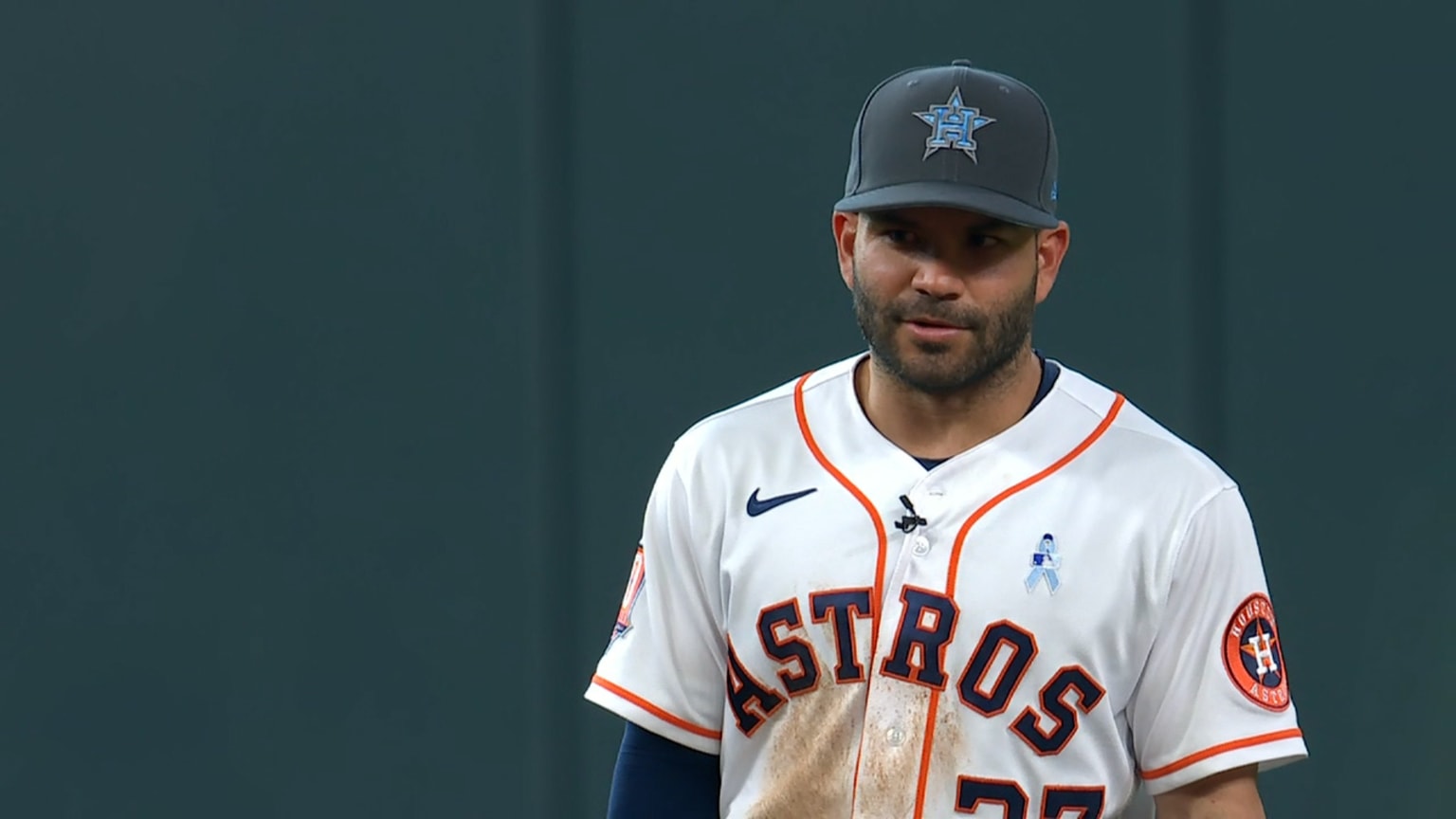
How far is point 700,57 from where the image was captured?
3314 mm

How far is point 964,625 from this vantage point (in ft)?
6.82

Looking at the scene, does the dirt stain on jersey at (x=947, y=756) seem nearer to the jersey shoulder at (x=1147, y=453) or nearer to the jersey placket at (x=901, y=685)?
the jersey placket at (x=901, y=685)

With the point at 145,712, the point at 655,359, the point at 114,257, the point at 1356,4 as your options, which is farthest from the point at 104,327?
the point at 1356,4

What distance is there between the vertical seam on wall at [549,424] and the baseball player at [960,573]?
112cm

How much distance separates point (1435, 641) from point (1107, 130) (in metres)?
0.96

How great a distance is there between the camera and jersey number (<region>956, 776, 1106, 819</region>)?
2066 millimetres

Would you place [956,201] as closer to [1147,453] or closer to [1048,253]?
[1048,253]

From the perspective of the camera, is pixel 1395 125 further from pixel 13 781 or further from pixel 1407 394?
pixel 13 781

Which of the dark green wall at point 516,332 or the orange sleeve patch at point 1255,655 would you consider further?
the dark green wall at point 516,332

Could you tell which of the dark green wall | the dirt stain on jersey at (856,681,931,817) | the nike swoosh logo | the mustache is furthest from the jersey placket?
the dark green wall

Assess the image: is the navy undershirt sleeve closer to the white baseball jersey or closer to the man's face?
the white baseball jersey

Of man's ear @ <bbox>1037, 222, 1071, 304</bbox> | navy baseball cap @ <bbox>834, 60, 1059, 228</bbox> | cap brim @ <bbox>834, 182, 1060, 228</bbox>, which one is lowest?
man's ear @ <bbox>1037, 222, 1071, 304</bbox>

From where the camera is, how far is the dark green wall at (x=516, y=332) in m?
3.29

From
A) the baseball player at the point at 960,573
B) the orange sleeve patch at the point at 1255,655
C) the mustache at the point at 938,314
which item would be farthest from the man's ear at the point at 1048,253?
the orange sleeve patch at the point at 1255,655
